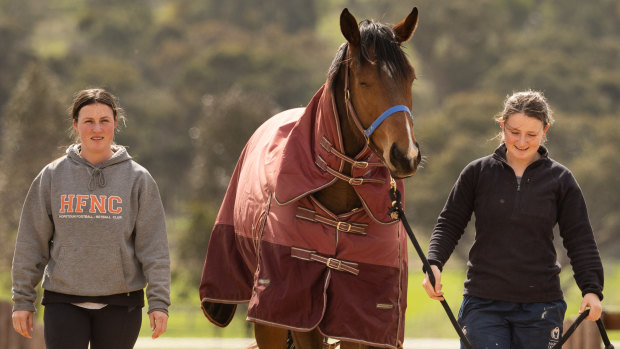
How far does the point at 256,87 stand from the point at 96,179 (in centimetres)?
4027

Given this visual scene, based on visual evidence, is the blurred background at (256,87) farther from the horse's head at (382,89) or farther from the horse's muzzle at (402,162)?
the horse's muzzle at (402,162)

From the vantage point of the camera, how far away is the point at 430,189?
34500 millimetres

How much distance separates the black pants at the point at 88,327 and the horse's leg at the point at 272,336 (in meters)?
0.56

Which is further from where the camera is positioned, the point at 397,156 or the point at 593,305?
the point at 593,305

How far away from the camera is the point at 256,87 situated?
44438mm

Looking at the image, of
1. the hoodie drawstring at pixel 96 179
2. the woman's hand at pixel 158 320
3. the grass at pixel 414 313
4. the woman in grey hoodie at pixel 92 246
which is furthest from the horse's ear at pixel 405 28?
the grass at pixel 414 313

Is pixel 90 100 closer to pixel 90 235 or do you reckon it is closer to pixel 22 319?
pixel 90 235

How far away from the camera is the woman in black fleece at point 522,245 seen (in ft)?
14.1

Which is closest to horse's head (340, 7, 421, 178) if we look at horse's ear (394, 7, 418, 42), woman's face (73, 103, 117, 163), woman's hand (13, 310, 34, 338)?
horse's ear (394, 7, 418, 42)

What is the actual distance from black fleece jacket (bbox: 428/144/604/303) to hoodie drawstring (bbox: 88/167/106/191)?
4.54ft

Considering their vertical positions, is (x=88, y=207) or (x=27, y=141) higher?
(x=27, y=141)

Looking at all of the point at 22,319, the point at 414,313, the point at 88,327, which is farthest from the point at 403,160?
the point at 414,313

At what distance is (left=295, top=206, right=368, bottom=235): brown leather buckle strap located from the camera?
169 inches

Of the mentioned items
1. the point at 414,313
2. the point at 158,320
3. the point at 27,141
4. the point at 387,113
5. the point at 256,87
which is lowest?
the point at 158,320
